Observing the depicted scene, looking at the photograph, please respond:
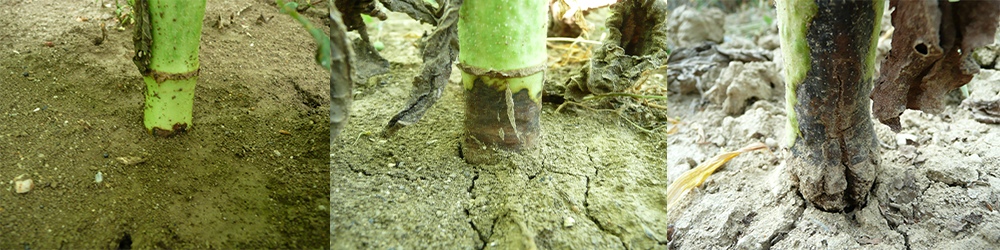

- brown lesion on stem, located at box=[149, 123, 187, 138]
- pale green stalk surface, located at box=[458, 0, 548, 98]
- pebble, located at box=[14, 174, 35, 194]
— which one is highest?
pale green stalk surface, located at box=[458, 0, 548, 98]

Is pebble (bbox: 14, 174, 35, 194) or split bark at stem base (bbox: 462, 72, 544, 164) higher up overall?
split bark at stem base (bbox: 462, 72, 544, 164)

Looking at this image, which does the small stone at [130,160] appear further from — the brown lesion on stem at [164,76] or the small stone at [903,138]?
the small stone at [903,138]

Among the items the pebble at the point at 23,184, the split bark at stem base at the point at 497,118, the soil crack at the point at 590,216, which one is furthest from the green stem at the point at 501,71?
the pebble at the point at 23,184

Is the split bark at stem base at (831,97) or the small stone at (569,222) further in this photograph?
the small stone at (569,222)

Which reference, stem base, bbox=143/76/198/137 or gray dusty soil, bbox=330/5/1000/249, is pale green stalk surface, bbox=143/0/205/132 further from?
gray dusty soil, bbox=330/5/1000/249

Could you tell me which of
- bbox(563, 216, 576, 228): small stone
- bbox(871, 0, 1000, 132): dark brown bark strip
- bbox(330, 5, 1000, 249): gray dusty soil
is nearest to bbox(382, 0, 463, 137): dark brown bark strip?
bbox(330, 5, 1000, 249): gray dusty soil

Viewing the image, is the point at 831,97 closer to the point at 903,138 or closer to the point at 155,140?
the point at 903,138
